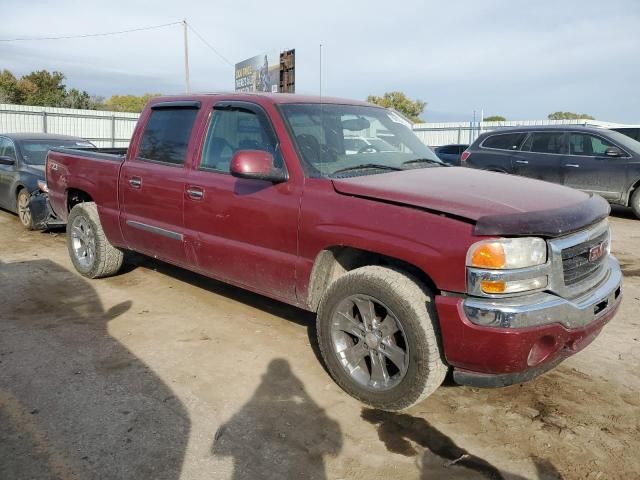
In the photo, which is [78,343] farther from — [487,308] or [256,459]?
[487,308]

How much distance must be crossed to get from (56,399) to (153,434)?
772 millimetres

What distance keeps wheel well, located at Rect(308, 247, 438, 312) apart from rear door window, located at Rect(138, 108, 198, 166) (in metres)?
1.68

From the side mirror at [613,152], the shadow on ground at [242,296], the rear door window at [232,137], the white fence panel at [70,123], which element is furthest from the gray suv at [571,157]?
the white fence panel at [70,123]

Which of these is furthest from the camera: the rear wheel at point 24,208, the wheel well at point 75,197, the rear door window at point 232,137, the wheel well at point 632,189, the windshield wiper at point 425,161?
the wheel well at point 632,189

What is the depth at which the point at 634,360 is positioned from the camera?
12.6ft

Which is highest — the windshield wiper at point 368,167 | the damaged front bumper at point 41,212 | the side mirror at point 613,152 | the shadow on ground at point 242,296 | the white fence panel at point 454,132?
the white fence panel at point 454,132

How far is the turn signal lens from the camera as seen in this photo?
266 centimetres

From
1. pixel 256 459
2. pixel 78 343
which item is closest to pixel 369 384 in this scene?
pixel 256 459

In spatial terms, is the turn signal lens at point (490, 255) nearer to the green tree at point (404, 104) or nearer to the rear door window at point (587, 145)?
the rear door window at point (587, 145)

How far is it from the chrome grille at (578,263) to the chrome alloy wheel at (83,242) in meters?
4.48

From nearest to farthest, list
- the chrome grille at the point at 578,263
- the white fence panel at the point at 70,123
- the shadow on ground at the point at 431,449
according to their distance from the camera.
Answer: the shadow on ground at the point at 431,449 < the chrome grille at the point at 578,263 < the white fence panel at the point at 70,123

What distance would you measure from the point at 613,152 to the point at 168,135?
27.4ft

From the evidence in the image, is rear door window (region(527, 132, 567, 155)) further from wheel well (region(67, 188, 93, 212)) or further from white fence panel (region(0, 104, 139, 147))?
white fence panel (region(0, 104, 139, 147))

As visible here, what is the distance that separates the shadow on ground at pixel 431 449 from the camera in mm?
2605
